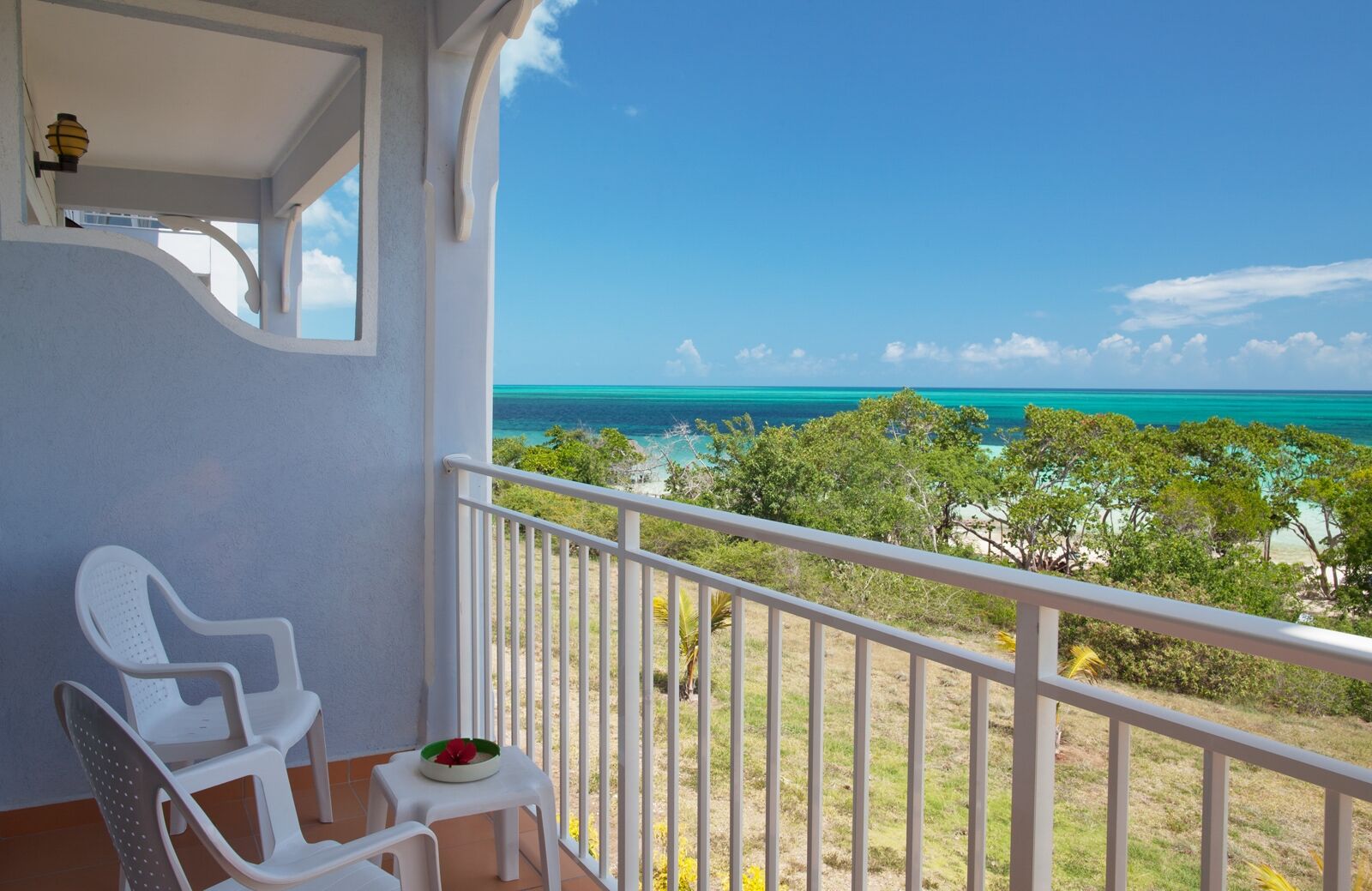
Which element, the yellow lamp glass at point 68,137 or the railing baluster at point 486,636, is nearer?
the yellow lamp glass at point 68,137

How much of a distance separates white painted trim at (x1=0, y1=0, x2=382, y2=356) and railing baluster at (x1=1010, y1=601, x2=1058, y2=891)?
2523 mm

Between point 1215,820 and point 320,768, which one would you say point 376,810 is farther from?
point 1215,820

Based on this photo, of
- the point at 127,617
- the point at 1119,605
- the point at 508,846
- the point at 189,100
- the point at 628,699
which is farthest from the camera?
the point at 189,100

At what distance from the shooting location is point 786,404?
3017 centimetres

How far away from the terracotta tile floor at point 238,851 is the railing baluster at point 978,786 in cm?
139

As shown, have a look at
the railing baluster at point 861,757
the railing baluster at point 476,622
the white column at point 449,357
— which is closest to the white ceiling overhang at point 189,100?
the white column at point 449,357

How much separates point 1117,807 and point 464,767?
140 cm

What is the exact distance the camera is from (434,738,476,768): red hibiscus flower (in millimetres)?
1967

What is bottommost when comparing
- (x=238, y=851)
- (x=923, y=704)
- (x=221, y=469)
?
(x=238, y=851)

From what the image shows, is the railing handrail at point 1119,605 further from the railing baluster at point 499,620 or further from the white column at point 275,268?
the white column at point 275,268

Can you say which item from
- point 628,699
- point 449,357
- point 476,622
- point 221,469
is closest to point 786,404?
point 449,357

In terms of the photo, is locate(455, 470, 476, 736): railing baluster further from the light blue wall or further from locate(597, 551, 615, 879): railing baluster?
locate(597, 551, 615, 879): railing baluster

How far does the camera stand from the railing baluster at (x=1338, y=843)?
2.51 ft

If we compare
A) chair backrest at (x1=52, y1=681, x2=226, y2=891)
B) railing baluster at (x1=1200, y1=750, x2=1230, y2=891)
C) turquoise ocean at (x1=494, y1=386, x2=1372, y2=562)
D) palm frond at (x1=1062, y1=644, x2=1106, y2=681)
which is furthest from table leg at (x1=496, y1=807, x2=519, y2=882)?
turquoise ocean at (x1=494, y1=386, x2=1372, y2=562)
